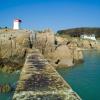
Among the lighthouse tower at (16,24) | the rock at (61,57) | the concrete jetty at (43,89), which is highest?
the lighthouse tower at (16,24)

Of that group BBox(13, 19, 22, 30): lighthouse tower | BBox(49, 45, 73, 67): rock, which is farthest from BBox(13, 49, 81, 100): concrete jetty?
BBox(13, 19, 22, 30): lighthouse tower

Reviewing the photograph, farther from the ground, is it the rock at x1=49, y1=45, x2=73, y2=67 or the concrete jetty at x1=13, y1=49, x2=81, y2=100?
the concrete jetty at x1=13, y1=49, x2=81, y2=100

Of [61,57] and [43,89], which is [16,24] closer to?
[61,57]

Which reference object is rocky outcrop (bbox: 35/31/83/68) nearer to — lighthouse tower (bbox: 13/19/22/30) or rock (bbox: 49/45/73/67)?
rock (bbox: 49/45/73/67)

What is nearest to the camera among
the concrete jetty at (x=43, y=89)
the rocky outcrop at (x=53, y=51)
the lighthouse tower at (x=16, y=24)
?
the concrete jetty at (x=43, y=89)

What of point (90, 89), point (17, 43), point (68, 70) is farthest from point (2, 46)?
point (90, 89)

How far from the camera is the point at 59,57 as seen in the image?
47.0m

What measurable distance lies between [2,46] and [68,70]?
11.2 meters

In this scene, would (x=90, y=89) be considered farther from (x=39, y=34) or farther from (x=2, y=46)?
(x=39, y=34)

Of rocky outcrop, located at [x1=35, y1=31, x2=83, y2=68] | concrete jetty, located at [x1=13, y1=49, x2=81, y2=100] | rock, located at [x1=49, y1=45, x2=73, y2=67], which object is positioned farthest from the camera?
rocky outcrop, located at [x1=35, y1=31, x2=83, y2=68]

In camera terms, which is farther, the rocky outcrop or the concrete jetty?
the rocky outcrop

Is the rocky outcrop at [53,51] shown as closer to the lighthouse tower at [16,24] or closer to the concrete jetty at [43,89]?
the lighthouse tower at [16,24]

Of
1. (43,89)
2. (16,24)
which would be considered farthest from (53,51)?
(43,89)

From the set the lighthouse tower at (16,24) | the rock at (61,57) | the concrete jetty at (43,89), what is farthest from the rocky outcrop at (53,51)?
the concrete jetty at (43,89)
